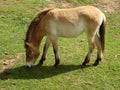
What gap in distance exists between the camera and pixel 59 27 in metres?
6.98

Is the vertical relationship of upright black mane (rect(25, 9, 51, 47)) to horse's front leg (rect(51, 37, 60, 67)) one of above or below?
above

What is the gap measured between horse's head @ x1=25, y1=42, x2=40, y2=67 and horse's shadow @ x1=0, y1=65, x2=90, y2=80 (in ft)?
0.59

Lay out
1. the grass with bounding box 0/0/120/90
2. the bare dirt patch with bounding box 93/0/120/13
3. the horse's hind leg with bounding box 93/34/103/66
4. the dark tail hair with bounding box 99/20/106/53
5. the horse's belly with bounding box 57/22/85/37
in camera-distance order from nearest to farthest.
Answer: the grass with bounding box 0/0/120/90 < the horse's belly with bounding box 57/22/85/37 < the dark tail hair with bounding box 99/20/106/53 < the horse's hind leg with bounding box 93/34/103/66 < the bare dirt patch with bounding box 93/0/120/13

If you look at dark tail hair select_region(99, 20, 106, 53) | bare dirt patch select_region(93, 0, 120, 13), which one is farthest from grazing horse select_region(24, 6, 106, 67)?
bare dirt patch select_region(93, 0, 120, 13)

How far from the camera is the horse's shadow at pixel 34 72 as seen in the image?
22.9ft

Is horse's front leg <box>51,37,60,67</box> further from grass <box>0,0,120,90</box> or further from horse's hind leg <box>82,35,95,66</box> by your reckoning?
→ horse's hind leg <box>82,35,95,66</box>

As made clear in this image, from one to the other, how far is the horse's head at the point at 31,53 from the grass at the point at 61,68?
202 mm

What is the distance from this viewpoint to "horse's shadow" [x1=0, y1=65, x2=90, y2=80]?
6984mm

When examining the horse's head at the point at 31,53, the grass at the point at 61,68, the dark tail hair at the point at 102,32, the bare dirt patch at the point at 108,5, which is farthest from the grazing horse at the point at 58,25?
the bare dirt patch at the point at 108,5

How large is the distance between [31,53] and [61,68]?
814 millimetres

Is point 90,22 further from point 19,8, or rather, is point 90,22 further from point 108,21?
point 19,8

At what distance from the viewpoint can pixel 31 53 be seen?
698 centimetres

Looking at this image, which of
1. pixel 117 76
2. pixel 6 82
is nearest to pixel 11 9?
pixel 6 82

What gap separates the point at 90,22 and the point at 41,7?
384 centimetres
